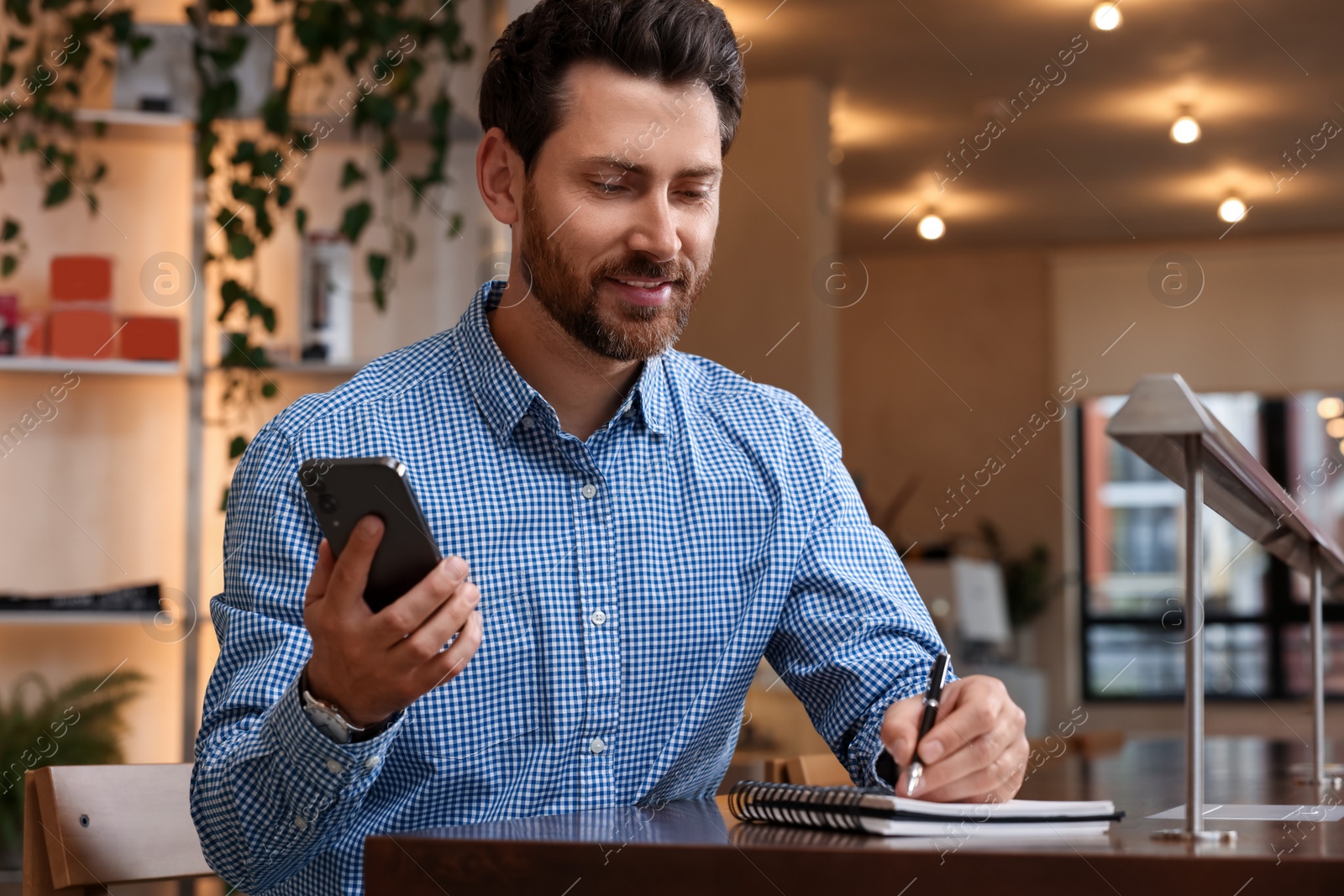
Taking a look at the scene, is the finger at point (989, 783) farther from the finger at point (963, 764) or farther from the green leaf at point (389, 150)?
the green leaf at point (389, 150)

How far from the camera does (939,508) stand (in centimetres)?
869

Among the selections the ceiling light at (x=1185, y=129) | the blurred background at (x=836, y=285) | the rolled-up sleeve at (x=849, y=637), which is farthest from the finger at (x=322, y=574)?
the ceiling light at (x=1185, y=129)

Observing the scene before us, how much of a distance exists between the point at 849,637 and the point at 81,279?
8.43 feet

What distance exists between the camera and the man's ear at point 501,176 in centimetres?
137

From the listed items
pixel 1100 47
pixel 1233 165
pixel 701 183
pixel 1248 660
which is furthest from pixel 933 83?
pixel 701 183

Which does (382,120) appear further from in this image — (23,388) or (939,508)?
(939,508)

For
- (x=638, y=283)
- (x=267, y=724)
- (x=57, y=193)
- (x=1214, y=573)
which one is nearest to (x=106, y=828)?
(x=267, y=724)

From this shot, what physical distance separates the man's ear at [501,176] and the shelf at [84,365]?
2.08 meters

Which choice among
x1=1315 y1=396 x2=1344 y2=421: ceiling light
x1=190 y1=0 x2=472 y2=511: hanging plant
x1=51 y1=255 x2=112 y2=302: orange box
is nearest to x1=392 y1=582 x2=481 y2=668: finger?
x1=190 y1=0 x2=472 y2=511: hanging plant

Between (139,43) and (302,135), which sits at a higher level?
(139,43)

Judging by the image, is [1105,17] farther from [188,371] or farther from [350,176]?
[188,371]

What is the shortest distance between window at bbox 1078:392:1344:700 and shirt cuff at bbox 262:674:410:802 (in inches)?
299

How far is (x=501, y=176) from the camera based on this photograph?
139 cm

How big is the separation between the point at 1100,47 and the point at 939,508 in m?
3.82
